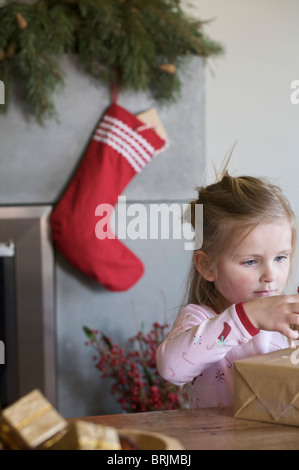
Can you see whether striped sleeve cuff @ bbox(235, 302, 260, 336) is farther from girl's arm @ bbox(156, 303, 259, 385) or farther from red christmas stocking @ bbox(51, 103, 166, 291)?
Result: red christmas stocking @ bbox(51, 103, 166, 291)

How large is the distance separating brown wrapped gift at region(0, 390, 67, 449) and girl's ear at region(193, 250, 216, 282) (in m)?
0.60

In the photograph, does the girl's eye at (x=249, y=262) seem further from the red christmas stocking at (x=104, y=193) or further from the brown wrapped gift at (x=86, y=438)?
the red christmas stocking at (x=104, y=193)

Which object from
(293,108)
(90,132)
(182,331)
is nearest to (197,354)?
(182,331)

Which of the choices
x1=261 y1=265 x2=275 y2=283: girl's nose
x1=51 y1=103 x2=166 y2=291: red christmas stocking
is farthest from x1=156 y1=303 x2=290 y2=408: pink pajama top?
x1=51 y1=103 x2=166 y2=291: red christmas stocking

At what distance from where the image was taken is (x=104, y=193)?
2.19 m

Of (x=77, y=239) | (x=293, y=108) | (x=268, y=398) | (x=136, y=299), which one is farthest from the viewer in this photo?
(x=293, y=108)

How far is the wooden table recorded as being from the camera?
0.65m

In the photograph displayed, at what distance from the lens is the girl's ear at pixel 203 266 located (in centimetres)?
112

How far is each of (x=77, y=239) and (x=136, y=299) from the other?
1.09 feet

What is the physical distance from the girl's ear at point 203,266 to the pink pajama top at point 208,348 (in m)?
0.06

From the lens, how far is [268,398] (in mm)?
730

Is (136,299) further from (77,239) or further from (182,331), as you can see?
(182,331)

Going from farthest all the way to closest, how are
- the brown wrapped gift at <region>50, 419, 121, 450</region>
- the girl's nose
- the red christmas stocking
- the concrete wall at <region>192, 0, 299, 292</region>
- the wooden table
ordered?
the concrete wall at <region>192, 0, 299, 292</region>, the red christmas stocking, the girl's nose, the wooden table, the brown wrapped gift at <region>50, 419, 121, 450</region>

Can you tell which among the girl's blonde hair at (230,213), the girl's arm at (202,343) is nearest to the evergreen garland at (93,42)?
the girl's blonde hair at (230,213)
